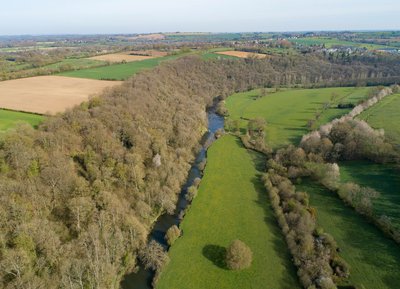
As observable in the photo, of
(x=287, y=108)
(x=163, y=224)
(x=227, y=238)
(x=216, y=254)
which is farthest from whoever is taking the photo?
(x=287, y=108)

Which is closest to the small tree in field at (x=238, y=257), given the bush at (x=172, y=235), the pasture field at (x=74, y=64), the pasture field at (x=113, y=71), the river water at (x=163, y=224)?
the bush at (x=172, y=235)

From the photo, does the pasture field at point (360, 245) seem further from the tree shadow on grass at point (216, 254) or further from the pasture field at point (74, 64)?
the pasture field at point (74, 64)

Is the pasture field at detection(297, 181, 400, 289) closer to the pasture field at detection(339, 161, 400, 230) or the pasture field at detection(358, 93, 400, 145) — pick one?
the pasture field at detection(339, 161, 400, 230)

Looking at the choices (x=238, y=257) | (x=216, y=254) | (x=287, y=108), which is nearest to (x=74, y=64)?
(x=287, y=108)

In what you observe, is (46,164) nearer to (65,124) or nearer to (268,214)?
(65,124)

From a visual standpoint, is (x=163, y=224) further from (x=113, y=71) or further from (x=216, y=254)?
(x=113, y=71)

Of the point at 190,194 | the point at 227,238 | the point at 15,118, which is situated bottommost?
the point at 227,238

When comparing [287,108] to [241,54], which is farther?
[241,54]
